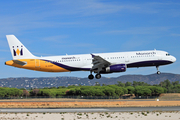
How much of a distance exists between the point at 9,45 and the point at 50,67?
38.7 ft

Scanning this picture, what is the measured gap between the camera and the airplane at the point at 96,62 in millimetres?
56000

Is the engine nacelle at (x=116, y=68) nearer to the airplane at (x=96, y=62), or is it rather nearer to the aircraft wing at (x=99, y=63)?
the airplane at (x=96, y=62)

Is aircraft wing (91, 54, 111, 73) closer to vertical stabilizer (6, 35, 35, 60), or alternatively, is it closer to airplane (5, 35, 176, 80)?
airplane (5, 35, 176, 80)

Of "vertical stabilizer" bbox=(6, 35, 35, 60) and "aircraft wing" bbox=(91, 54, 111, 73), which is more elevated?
"vertical stabilizer" bbox=(6, 35, 35, 60)

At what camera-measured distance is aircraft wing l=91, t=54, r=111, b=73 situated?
180 feet

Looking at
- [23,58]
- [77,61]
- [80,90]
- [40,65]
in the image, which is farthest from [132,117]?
[80,90]

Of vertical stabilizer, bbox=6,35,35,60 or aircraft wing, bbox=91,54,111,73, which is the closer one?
aircraft wing, bbox=91,54,111,73

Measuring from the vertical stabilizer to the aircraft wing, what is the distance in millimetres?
14708

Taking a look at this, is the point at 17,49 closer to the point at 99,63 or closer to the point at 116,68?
the point at 99,63

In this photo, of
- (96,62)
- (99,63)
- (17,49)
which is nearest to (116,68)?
(99,63)

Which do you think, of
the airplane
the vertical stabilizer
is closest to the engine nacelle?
the airplane

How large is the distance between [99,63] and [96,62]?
0.85m

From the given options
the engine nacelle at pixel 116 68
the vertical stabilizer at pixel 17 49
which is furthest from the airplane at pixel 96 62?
the vertical stabilizer at pixel 17 49

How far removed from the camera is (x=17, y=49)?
2362 inches
